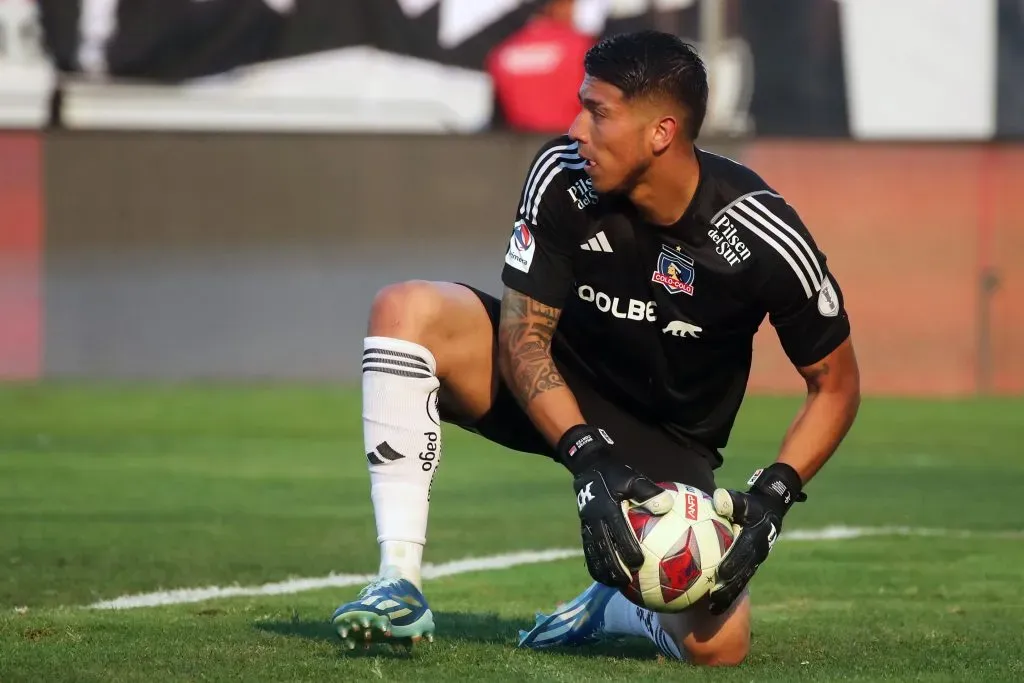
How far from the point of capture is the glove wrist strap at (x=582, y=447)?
4.07 meters

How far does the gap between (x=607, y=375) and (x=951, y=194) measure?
11.8 metres

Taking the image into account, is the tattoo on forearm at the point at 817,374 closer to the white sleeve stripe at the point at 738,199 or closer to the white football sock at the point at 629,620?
the white sleeve stripe at the point at 738,199

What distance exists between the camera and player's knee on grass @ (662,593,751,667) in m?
4.18

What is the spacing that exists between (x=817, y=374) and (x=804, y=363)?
0.15 ft

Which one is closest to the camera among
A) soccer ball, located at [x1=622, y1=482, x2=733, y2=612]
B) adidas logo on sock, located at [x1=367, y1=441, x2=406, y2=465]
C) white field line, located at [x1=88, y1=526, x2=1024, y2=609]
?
soccer ball, located at [x1=622, y1=482, x2=733, y2=612]

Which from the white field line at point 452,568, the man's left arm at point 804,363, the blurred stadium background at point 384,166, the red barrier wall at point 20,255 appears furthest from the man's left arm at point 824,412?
the red barrier wall at point 20,255

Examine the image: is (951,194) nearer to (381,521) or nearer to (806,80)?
(806,80)

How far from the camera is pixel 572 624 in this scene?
177 inches

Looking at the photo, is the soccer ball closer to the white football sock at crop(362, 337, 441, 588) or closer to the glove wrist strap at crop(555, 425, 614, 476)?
the glove wrist strap at crop(555, 425, 614, 476)

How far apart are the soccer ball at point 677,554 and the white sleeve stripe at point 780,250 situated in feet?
2.19

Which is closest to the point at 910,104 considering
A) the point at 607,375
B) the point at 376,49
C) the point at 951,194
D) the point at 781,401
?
the point at 951,194

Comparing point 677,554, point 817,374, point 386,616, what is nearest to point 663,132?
point 817,374

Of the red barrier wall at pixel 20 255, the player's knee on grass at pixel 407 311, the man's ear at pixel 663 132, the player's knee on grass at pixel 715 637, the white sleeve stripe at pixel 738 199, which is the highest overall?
the man's ear at pixel 663 132

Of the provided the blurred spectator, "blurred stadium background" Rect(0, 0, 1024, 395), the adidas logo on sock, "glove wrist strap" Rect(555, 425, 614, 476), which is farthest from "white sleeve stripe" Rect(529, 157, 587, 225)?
"blurred stadium background" Rect(0, 0, 1024, 395)
